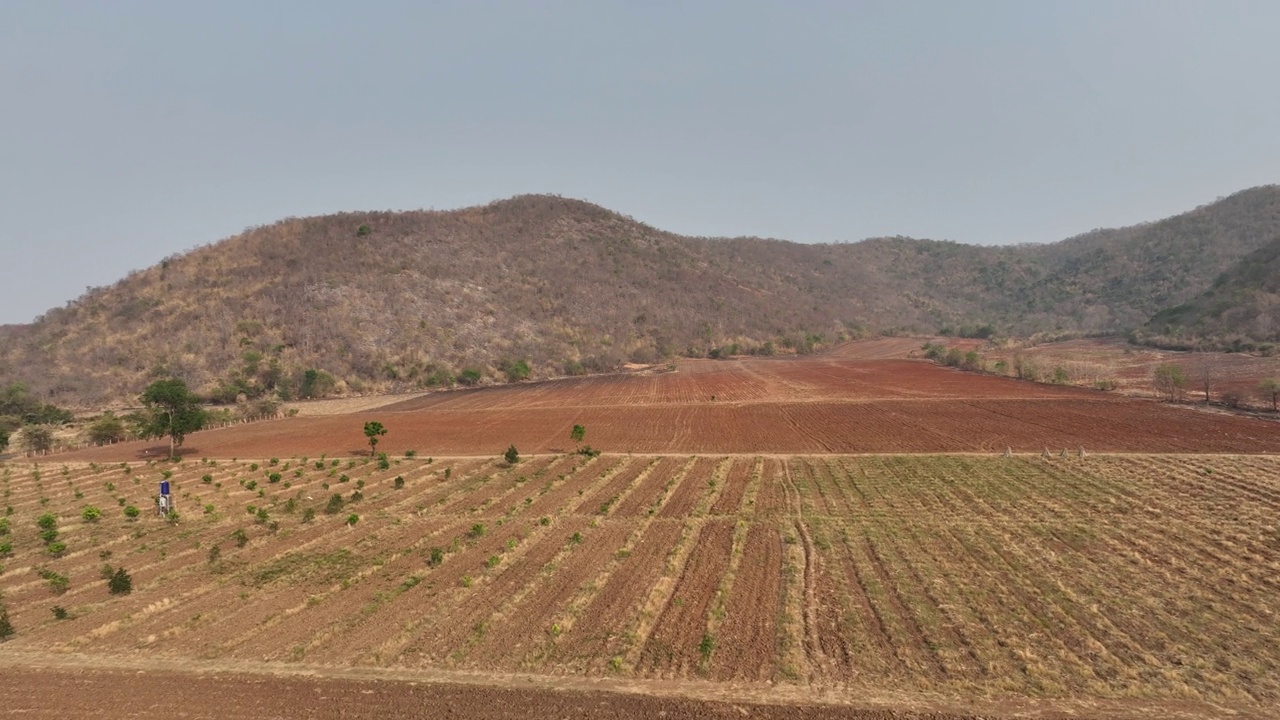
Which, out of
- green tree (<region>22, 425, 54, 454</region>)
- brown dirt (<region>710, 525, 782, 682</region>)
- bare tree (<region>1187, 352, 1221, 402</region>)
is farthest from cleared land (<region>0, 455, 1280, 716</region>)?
bare tree (<region>1187, 352, 1221, 402</region>)

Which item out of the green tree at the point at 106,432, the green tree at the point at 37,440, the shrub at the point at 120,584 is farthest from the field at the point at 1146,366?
the green tree at the point at 37,440

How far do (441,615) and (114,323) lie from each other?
93453 mm

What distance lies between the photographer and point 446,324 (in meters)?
90.0

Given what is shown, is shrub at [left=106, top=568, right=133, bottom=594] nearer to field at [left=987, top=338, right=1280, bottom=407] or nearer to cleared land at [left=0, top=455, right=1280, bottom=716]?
cleared land at [left=0, top=455, right=1280, bottom=716]

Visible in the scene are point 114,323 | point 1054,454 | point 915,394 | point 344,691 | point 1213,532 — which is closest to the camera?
point 344,691

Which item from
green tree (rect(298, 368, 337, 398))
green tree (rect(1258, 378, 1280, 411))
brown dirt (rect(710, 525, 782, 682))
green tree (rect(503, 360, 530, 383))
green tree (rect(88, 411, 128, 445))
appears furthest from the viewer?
green tree (rect(503, 360, 530, 383))

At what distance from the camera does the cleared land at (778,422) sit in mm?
31953

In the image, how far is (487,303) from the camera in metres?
99.2

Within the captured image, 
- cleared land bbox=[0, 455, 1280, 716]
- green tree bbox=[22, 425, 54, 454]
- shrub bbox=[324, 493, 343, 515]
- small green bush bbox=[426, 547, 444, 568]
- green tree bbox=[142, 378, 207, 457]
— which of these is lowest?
cleared land bbox=[0, 455, 1280, 716]

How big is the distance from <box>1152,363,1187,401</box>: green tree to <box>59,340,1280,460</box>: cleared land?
9.68 feet

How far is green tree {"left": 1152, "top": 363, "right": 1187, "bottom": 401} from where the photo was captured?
141 ft

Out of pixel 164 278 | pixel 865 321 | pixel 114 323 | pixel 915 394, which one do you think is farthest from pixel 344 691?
pixel 865 321

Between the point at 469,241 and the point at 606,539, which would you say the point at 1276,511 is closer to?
the point at 606,539

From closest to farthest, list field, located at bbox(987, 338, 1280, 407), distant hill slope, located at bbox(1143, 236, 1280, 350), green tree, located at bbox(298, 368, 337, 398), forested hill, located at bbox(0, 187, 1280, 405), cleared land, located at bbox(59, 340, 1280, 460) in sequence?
1. cleared land, located at bbox(59, 340, 1280, 460)
2. field, located at bbox(987, 338, 1280, 407)
3. green tree, located at bbox(298, 368, 337, 398)
4. distant hill slope, located at bbox(1143, 236, 1280, 350)
5. forested hill, located at bbox(0, 187, 1280, 405)
